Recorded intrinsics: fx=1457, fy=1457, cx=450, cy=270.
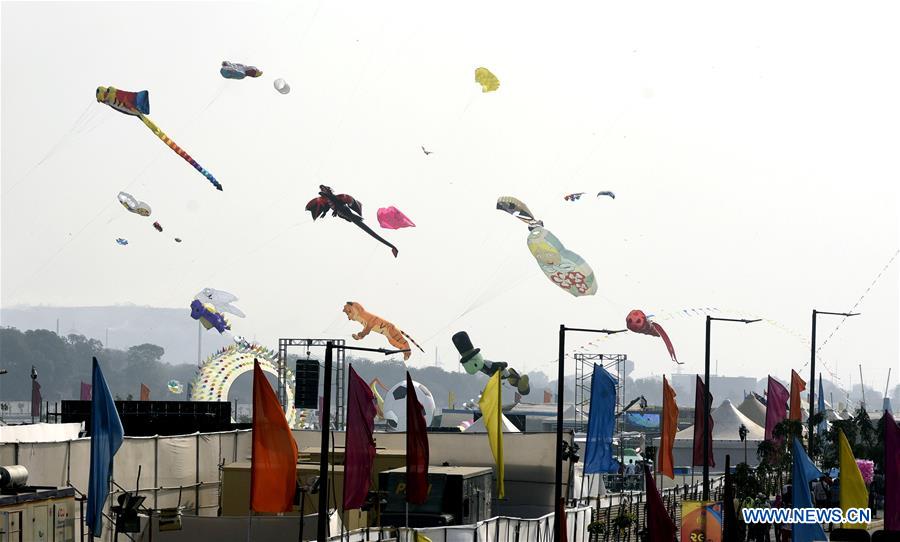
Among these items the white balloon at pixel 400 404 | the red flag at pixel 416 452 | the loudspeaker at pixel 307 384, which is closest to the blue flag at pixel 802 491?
the red flag at pixel 416 452

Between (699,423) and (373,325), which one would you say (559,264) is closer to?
(373,325)

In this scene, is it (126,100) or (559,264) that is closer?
(126,100)

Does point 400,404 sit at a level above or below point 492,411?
below

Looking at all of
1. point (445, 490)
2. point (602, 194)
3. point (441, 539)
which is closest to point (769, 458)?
point (445, 490)

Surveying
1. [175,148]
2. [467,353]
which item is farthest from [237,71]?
[467,353]

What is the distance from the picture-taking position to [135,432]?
60000 mm

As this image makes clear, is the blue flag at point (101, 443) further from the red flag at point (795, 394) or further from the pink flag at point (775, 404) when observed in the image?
the red flag at point (795, 394)

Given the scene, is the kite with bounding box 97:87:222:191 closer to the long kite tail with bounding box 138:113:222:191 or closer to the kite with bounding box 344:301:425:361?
the long kite tail with bounding box 138:113:222:191

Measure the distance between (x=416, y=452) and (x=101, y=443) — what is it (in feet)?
26.5

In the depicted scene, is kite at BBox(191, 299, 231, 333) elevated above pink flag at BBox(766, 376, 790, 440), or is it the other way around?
kite at BBox(191, 299, 231, 333)

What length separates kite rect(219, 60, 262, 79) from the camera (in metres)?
73.1

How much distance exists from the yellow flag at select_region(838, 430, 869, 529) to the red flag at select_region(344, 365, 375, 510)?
1278cm

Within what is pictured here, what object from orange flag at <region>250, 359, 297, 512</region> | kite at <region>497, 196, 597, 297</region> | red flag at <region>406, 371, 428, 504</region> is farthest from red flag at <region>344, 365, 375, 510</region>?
kite at <region>497, 196, 597, 297</region>

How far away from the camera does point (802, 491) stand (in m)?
34.8
